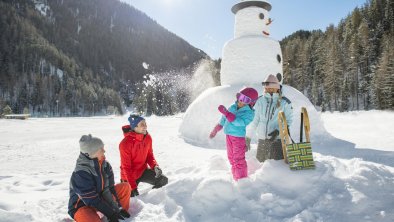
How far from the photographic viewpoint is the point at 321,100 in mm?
41344

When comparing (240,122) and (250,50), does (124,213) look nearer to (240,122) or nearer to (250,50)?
(240,122)

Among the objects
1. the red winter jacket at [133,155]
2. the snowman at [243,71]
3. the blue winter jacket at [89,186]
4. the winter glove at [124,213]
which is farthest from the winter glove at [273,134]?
the snowman at [243,71]

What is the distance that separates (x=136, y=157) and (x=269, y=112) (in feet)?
6.57

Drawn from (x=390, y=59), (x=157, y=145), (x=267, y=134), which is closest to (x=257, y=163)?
(x=267, y=134)

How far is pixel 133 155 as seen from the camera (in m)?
3.99

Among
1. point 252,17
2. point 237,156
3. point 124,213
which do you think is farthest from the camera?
point 252,17

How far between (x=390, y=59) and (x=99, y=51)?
138 meters

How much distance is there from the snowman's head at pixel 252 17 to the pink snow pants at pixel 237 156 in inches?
344

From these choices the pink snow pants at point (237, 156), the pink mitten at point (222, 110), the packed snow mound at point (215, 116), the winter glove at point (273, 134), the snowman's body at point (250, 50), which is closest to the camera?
the pink snow pants at point (237, 156)

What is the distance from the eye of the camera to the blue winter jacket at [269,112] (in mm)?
4266

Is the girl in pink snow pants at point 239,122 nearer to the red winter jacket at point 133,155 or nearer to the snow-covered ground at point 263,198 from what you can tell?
the snow-covered ground at point 263,198

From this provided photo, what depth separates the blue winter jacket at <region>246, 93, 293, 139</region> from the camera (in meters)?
4.27

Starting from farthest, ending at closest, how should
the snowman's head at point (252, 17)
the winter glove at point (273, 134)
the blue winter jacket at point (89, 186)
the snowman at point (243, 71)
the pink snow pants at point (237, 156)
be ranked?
the snowman's head at point (252, 17) < the snowman at point (243, 71) < the winter glove at point (273, 134) < the pink snow pants at point (237, 156) < the blue winter jacket at point (89, 186)

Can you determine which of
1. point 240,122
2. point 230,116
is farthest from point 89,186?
point 240,122
